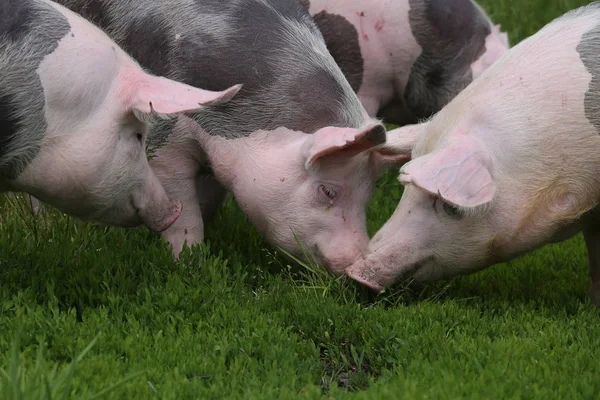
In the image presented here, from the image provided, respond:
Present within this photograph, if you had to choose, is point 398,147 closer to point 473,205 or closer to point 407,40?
point 473,205

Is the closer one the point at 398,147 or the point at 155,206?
the point at 155,206

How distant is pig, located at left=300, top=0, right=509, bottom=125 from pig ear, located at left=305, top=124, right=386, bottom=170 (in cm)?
156

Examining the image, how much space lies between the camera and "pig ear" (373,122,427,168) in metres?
5.64

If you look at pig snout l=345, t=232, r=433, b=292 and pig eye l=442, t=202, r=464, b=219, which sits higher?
pig eye l=442, t=202, r=464, b=219

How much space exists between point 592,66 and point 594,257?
111 cm

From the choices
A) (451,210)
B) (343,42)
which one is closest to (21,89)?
(451,210)

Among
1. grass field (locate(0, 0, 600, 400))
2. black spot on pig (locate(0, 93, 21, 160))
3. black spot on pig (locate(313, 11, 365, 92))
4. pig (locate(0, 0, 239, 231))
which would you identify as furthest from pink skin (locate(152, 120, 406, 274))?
black spot on pig (locate(313, 11, 365, 92))

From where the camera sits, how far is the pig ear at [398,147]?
5.64 meters

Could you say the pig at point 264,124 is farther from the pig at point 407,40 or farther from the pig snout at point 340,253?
the pig at point 407,40

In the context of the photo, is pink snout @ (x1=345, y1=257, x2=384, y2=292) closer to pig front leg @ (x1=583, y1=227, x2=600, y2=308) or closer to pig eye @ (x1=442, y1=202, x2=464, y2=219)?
pig eye @ (x1=442, y1=202, x2=464, y2=219)

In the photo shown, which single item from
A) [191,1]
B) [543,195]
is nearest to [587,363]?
[543,195]

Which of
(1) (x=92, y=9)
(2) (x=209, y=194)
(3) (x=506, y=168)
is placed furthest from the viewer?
(2) (x=209, y=194)

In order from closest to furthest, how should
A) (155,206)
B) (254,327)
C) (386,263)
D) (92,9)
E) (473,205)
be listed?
(473,205) → (254,327) → (386,263) → (155,206) → (92,9)

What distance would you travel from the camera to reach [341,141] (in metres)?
5.30
